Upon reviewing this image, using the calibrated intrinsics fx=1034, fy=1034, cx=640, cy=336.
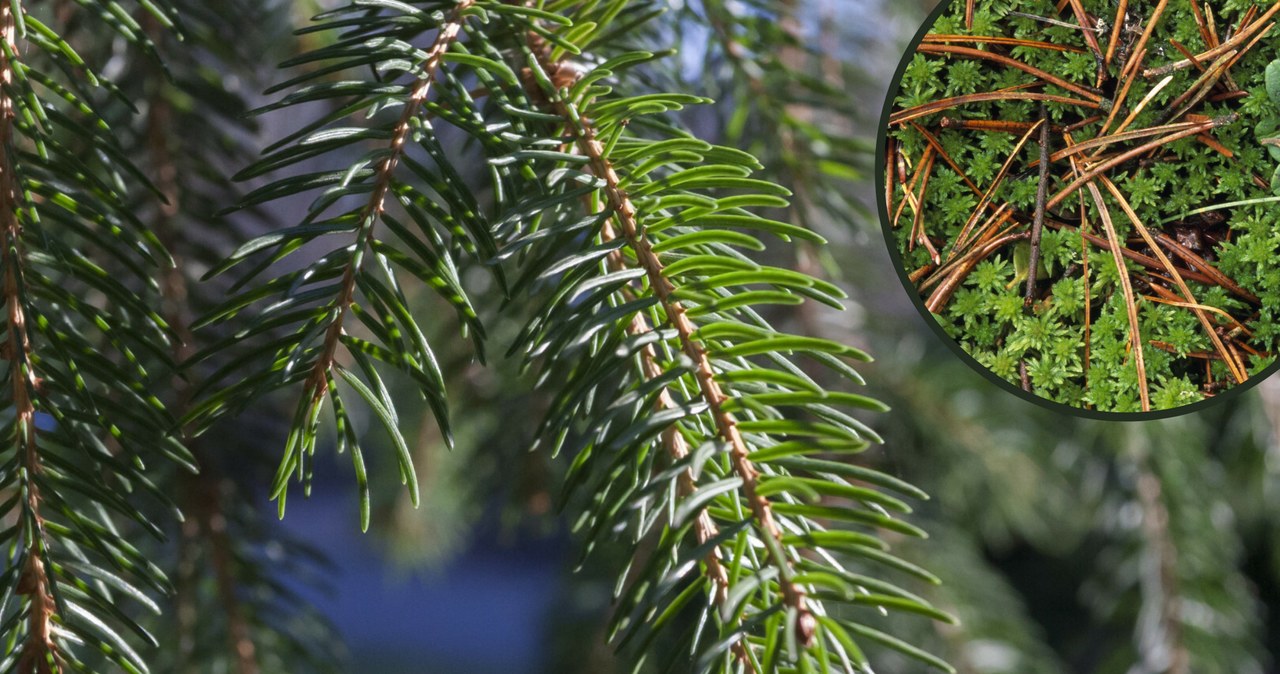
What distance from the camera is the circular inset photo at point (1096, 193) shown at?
1.14 ft

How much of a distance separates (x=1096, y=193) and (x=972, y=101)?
0.17 feet

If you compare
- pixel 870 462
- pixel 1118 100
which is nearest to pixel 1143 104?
pixel 1118 100

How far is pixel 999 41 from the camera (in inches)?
14.3

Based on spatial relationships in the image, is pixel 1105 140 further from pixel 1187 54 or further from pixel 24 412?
pixel 24 412

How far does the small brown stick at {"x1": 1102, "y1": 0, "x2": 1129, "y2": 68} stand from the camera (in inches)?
14.0

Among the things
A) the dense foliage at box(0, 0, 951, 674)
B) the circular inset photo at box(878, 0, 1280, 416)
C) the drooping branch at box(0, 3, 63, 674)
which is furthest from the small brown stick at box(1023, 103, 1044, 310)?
the drooping branch at box(0, 3, 63, 674)

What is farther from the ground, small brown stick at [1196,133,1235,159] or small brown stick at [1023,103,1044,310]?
small brown stick at [1196,133,1235,159]

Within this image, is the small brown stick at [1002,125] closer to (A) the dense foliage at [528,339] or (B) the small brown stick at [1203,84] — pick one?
(B) the small brown stick at [1203,84]

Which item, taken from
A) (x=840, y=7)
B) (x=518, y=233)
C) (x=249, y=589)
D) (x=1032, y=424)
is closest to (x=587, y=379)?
→ (x=518, y=233)

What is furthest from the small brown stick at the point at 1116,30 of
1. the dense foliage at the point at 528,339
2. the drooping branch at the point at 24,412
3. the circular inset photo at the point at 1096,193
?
the drooping branch at the point at 24,412

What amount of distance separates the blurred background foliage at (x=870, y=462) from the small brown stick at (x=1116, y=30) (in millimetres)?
85

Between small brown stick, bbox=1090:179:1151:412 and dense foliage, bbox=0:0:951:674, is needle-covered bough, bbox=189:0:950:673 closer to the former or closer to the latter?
dense foliage, bbox=0:0:951:674

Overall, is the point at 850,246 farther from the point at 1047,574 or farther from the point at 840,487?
the point at 1047,574

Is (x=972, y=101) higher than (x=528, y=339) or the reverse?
higher
